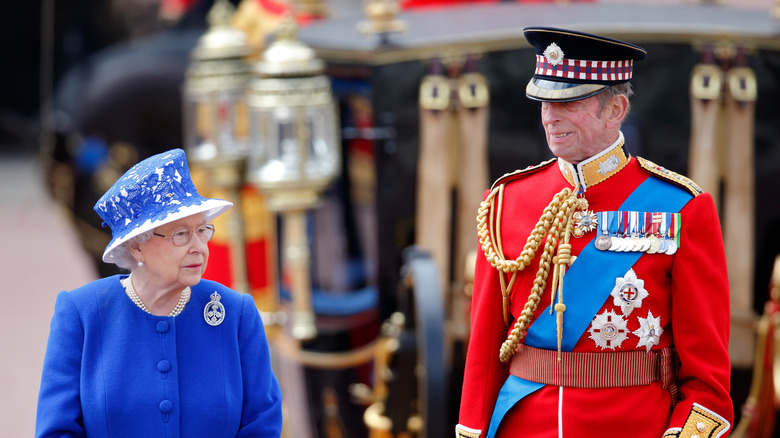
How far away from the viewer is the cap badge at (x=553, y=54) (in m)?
2.07

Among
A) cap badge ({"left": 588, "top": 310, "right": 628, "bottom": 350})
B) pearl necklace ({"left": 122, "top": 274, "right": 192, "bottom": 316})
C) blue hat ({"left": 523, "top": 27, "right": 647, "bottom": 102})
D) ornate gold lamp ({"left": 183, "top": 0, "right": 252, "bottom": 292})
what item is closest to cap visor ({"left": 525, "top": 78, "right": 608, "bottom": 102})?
blue hat ({"left": 523, "top": 27, "right": 647, "bottom": 102})

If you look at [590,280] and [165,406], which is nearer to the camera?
[165,406]

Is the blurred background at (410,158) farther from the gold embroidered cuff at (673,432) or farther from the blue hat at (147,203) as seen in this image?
the blue hat at (147,203)

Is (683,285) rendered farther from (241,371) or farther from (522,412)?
(241,371)

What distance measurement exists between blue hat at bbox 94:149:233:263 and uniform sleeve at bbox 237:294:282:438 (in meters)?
0.22

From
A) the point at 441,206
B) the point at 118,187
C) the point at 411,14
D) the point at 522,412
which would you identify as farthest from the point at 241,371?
the point at 411,14

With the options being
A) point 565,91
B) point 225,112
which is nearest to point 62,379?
point 565,91

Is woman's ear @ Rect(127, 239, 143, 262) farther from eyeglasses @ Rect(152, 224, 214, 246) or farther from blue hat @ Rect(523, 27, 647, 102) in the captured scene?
blue hat @ Rect(523, 27, 647, 102)

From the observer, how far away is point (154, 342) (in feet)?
6.50

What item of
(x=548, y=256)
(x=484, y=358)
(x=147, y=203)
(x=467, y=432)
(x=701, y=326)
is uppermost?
(x=147, y=203)

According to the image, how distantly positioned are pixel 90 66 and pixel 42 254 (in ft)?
8.91

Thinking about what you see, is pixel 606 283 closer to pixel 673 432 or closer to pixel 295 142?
pixel 673 432

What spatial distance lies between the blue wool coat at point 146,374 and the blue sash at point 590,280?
51cm

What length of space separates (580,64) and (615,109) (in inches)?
4.4
